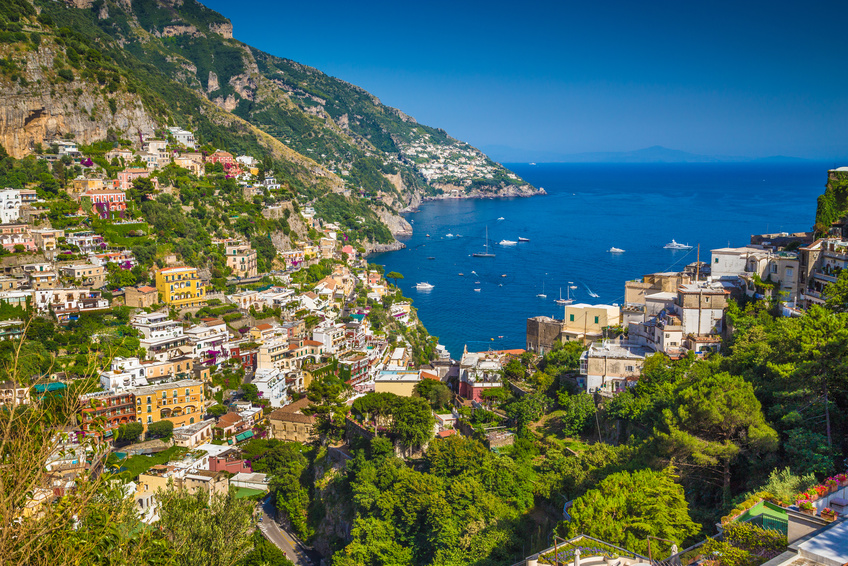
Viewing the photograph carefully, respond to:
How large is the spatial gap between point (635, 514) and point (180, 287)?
950 inches

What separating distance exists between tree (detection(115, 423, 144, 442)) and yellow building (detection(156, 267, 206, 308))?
9069 mm

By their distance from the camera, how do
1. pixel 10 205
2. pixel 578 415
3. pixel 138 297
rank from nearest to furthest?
pixel 578 415 < pixel 138 297 < pixel 10 205

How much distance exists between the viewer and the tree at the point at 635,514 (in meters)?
7.74

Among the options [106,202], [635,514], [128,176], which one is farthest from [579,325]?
[128,176]

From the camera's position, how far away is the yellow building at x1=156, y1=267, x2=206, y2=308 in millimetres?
28031

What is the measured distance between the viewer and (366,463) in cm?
1483

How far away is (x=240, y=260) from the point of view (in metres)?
34.1

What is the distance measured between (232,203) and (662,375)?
31.5m

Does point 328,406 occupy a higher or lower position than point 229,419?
higher

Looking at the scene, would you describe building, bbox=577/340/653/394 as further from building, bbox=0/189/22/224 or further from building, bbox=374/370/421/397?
building, bbox=0/189/22/224

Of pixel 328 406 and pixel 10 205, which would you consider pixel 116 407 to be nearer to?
pixel 328 406

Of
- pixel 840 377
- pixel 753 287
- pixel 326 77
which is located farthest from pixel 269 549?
pixel 326 77

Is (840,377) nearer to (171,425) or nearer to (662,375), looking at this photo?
(662,375)

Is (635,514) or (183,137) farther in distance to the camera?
(183,137)
